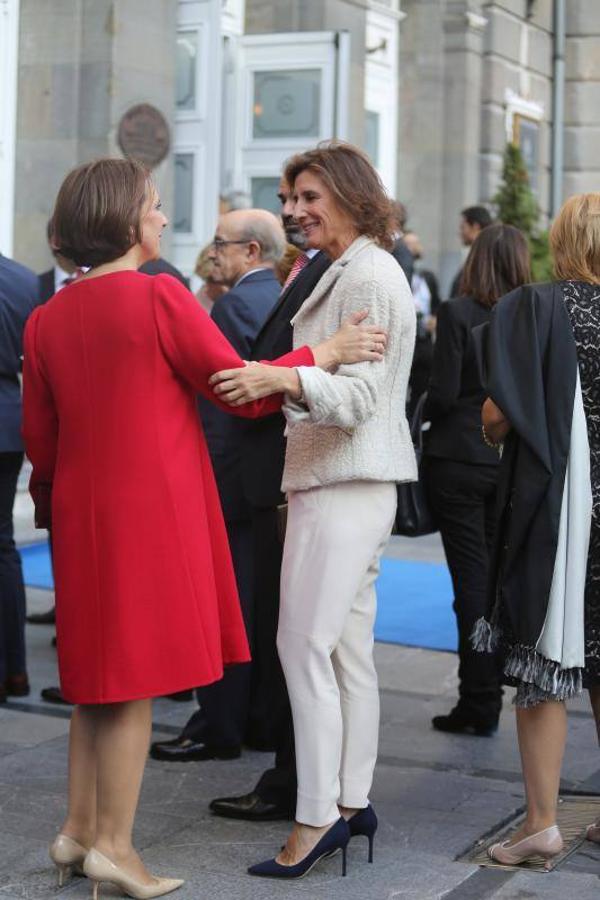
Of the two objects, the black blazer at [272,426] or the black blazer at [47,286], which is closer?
the black blazer at [272,426]

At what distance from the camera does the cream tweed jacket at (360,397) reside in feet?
13.7

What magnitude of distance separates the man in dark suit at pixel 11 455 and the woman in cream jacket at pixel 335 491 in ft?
7.20

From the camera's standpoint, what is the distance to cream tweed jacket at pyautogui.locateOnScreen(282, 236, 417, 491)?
4.18m

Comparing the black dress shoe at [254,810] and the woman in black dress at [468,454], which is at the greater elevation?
the woman in black dress at [468,454]

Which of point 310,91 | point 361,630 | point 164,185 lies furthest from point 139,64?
point 361,630

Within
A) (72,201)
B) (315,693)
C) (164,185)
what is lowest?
(315,693)

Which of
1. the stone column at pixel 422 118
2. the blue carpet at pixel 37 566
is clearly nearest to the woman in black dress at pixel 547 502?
the blue carpet at pixel 37 566

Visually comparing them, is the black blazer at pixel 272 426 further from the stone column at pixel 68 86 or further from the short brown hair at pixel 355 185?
the stone column at pixel 68 86

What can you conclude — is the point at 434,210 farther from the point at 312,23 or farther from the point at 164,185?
the point at 164,185

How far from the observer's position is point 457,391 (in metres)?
5.96

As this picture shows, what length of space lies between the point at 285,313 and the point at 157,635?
48.8 inches

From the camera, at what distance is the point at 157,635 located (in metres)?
4.04

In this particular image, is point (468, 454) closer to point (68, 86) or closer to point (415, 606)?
point (415, 606)

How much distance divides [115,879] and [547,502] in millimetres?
1486
